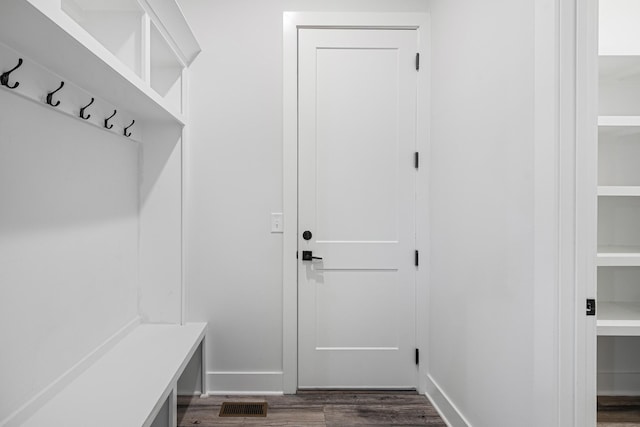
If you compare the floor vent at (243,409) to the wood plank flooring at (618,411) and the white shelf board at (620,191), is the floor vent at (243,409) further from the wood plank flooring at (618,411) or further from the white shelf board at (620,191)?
the white shelf board at (620,191)

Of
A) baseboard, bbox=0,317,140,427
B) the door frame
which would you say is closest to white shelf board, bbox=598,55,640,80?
the door frame

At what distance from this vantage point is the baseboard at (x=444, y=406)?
1.91 meters

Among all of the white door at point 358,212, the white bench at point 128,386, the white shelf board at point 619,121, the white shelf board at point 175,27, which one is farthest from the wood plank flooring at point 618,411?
the white shelf board at point 175,27

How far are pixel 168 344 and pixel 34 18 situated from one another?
1.55 m

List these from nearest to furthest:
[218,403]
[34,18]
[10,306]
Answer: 1. [34,18]
2. [10,306]
3. [218,403]

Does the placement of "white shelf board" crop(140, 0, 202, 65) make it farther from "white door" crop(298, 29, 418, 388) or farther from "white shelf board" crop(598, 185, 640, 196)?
"white shelf board" crop(598, 185, 640, 196)

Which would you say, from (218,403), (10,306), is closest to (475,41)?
(10,306)

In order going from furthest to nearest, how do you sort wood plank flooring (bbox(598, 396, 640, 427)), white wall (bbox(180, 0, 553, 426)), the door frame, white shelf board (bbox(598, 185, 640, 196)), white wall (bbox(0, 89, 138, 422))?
the door frame < wood plank flooring (bbox(598, 396, 640, 427)) < white shelf board (bbox(598, 185, 640, 196)) < white wall (bbox(180, 0, 553, 426)) < white wall (bbox(0, 89, 138, 422))

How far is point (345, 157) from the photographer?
239cm

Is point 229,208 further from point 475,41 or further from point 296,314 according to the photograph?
point 475,41

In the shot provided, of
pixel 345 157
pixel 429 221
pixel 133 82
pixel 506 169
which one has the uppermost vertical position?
pixel 133 82

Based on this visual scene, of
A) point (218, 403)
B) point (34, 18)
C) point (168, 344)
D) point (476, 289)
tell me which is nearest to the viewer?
point (34, 18)

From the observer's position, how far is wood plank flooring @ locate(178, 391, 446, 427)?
2057 millimetres

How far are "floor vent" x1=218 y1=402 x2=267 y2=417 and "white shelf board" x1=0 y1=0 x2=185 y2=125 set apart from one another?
167cm
